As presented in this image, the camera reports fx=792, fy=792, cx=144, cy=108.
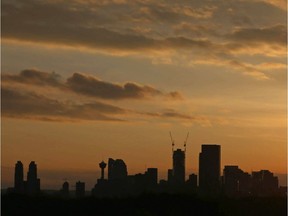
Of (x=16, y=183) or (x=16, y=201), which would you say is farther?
(x=16, y=183)

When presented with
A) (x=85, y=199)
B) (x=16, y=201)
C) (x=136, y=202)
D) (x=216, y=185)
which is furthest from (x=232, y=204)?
(x=216, y=185)

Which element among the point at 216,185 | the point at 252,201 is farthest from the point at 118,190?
the point at 252,201

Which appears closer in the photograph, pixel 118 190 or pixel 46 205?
pixel 46 205

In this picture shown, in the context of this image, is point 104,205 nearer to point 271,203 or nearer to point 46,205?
point 46,205

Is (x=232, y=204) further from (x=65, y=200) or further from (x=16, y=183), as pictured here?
(x=16, y=183)

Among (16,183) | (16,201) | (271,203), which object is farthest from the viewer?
(16,183)

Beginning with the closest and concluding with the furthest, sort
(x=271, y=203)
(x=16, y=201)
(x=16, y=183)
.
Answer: (x=16, y=201) < (x=271, y=203) < (x=16, y=183)
